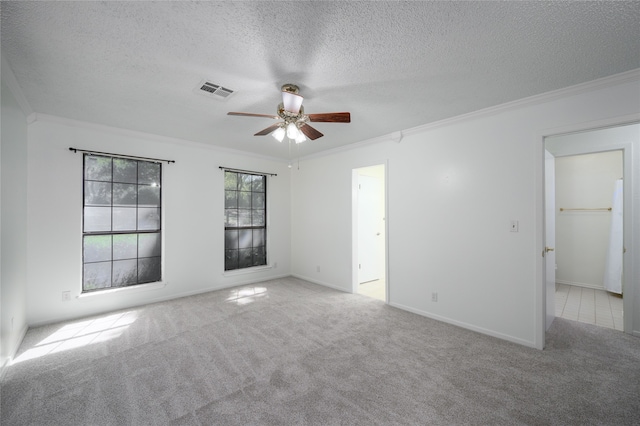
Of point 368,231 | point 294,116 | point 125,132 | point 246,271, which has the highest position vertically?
point 125,132

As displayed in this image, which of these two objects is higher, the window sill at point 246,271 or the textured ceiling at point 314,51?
the textured ceiling at point 314,51

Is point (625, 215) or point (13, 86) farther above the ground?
point (13, 86)

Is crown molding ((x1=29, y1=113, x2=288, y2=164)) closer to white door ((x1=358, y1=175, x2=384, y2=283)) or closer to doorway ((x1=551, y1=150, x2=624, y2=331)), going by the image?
white door ((x1=358, y1=175, x2=384, y2=283))

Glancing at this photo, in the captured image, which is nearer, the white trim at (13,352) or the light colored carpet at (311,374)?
the light colored carpet at (311,374)

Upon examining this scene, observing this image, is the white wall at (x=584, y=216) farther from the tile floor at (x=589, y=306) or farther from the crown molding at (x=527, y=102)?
the crown molding at (x=527, y=102)

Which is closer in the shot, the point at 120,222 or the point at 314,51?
the point at 314,51

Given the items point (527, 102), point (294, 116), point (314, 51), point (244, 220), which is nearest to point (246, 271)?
point (244, 220)

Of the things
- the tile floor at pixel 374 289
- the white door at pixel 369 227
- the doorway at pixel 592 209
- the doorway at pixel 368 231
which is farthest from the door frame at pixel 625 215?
the white door at pixel 369 227

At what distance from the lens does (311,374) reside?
2.18m

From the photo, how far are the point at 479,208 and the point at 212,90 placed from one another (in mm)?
3155

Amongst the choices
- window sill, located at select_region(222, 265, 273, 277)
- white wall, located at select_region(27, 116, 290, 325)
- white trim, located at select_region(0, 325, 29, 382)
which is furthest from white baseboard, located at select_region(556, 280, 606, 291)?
white trim, located at select_region(0, 325, 29, 382)

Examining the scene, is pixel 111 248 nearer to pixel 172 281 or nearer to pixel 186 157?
A: pixel 172 281

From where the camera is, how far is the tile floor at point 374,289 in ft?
14.3

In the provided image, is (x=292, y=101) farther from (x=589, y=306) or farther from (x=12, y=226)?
(x=589, y=306)
